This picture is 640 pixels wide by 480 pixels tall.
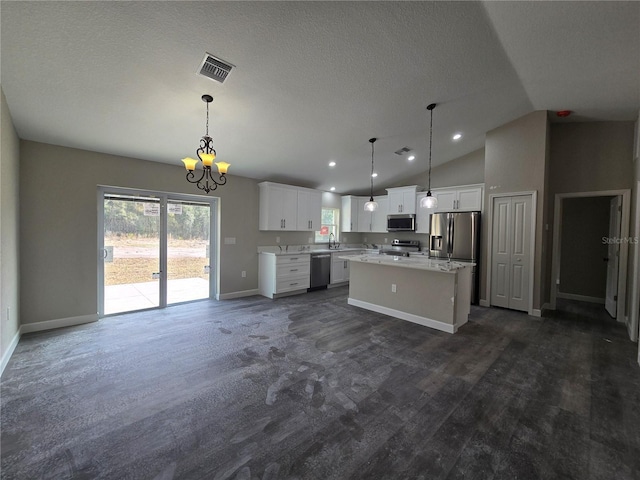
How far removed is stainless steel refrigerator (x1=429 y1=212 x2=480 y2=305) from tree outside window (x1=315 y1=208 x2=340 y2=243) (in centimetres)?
267

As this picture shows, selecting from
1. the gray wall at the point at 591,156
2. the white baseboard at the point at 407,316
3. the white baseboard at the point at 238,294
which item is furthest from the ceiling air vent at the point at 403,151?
the white baseboard at the point at 238,294

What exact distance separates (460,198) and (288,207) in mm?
3594

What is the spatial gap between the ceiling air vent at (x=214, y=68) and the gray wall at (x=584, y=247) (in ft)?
21.1

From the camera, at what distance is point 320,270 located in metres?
6.10

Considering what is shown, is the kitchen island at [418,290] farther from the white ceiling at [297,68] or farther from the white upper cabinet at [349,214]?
the white upper cabinet at [349,214]

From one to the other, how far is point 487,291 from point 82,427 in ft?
18.1

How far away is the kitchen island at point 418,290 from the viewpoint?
11.8ft

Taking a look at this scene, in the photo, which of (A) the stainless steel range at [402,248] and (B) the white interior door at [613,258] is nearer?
(B) the white interior door at [613,258]

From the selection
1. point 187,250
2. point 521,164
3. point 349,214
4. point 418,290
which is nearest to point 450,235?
point 521,164

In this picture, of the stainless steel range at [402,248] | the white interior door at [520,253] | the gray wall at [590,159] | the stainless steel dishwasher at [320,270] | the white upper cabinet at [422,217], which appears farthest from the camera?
the stainless steel range at [402,248]

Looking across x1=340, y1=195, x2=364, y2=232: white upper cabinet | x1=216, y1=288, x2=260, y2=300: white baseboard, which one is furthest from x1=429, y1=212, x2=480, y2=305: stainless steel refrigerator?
x1=216, y1=288, x2=260, y2=300: white baseboard

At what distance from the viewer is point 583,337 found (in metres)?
3.44

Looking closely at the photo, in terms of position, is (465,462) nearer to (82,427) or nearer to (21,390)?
(82,427)

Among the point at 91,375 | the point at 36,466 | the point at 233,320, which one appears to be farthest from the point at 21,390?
the point at 233,320
